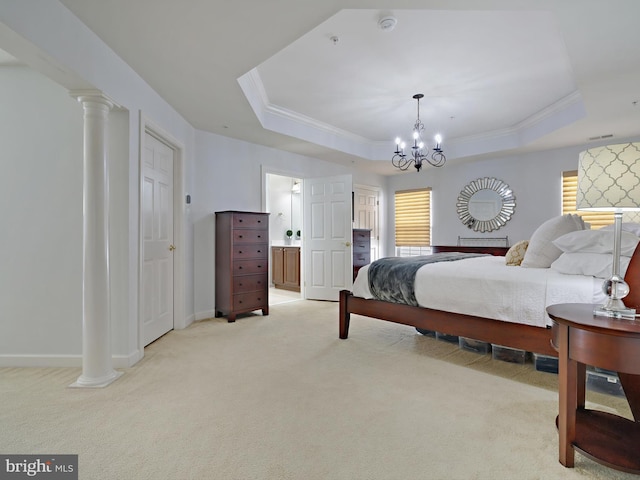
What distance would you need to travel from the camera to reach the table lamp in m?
1.41

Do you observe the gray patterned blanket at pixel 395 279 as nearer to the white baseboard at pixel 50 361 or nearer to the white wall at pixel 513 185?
the white baseboard at pixel 50 361

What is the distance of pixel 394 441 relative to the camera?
1612 millimetres

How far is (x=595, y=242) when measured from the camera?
6.93ft

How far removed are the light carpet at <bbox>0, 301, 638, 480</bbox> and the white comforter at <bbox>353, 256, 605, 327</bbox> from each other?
48cm

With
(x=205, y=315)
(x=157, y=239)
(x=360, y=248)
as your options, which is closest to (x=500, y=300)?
(x=157, y=239)

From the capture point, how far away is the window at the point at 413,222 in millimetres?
6625

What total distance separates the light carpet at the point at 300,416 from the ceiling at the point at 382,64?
236cm

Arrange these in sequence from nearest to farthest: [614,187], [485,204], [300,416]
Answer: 1. [614,187]
2. [300,416]
3. [485,204]

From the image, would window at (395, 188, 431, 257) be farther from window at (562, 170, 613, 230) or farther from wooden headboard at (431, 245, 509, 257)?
window at (562, 170, 613, 230)

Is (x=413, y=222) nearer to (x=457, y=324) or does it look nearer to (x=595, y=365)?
(x=457, y=324)

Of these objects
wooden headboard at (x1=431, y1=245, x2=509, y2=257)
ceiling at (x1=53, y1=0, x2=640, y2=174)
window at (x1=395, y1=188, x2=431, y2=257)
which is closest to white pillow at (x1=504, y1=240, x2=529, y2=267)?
ceiling at (x1=53, y1=0, x2=640, y2=174)

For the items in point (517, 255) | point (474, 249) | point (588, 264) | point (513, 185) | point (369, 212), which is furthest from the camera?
point (369, 212)

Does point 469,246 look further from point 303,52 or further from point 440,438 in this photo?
point 440,438

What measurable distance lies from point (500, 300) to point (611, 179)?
1.08 metres
